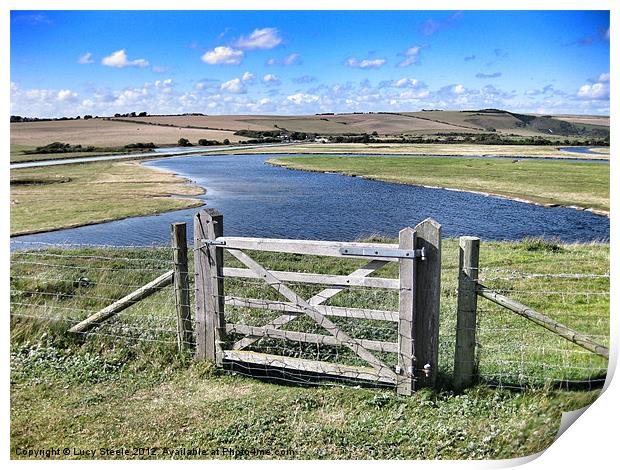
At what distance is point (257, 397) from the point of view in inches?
219

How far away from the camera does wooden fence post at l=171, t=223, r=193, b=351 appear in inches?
250

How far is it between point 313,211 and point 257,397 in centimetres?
468

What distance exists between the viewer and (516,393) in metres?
5.29

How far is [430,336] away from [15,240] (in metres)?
5.42

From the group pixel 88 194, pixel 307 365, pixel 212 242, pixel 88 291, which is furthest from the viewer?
pixel 88 194

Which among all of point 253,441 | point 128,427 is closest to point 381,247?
point 253,441

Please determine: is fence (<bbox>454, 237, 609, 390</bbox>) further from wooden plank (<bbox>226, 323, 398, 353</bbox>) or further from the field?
the field

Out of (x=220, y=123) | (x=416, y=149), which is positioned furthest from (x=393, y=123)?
(x=220, y=123)

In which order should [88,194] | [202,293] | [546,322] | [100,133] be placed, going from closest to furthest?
[546,322]
[202,293]
[88,194]
[100,133]

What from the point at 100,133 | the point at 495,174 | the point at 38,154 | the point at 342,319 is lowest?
the point at 342,319

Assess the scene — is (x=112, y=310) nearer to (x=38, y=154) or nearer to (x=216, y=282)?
(x=216, y=282)

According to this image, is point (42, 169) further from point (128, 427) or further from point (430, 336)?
point (430, 336)

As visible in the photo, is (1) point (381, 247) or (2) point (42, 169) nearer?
(1) point (381, 247)

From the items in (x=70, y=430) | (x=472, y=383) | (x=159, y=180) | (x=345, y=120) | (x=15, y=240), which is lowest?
(x=70, y=430)
